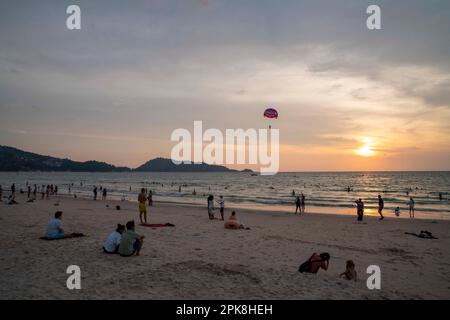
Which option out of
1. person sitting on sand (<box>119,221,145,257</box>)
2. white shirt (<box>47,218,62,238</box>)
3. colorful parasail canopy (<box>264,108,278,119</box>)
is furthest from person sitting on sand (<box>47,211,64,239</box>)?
colorful parasail canopy (<box>264,108,278,119</box>)

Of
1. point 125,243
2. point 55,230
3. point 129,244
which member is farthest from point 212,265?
point 55,230

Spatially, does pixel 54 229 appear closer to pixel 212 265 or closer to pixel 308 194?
pixel 212 265

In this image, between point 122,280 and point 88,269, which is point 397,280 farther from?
point 88,269

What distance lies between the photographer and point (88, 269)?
8852 millimetres

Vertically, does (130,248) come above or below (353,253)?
above

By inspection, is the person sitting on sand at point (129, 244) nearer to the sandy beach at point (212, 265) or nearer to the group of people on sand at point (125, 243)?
the group of people on sand at point (125, 243)

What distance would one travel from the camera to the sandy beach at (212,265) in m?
7.55

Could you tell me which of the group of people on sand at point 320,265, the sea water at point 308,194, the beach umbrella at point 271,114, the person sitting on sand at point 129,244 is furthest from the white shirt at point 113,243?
the sea water at point 308,194

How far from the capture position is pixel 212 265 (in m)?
9.67

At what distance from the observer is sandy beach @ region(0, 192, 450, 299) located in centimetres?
755

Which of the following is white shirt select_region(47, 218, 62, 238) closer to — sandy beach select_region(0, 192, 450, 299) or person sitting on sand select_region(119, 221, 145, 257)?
sandy beach select_region(0, 192, 450, 299)
